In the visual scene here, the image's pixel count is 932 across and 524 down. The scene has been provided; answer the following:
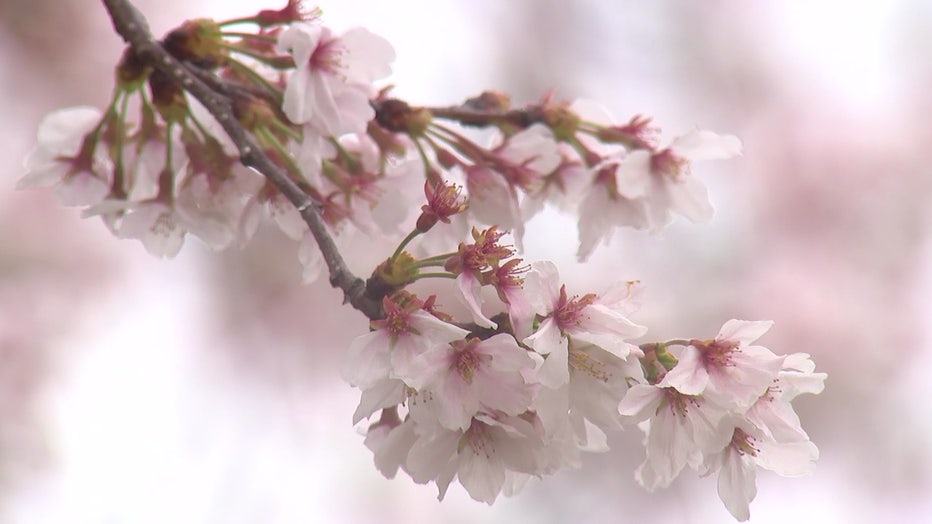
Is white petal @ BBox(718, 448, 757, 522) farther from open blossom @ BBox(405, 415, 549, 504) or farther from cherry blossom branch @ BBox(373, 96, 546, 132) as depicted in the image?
cherry blossom branch @ BBox(373, 96, 546, 132)

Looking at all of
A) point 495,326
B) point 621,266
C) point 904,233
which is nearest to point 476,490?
point 495,326

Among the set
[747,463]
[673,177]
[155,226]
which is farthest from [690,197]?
[155,226]

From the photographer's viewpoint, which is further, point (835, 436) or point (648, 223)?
point (835, 436)

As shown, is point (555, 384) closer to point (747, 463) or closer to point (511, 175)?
point (747, 463)

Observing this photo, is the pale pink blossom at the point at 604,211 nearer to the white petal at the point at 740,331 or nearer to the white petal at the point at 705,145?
the white petal at the point at 705,145

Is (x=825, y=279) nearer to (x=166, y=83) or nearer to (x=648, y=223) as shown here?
(x=648, y=223)

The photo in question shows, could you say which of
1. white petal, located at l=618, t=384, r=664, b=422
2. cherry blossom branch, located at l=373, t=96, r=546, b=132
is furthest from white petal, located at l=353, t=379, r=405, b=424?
cherry blossom branch, located at l=373, t=96, r=546, b=132
